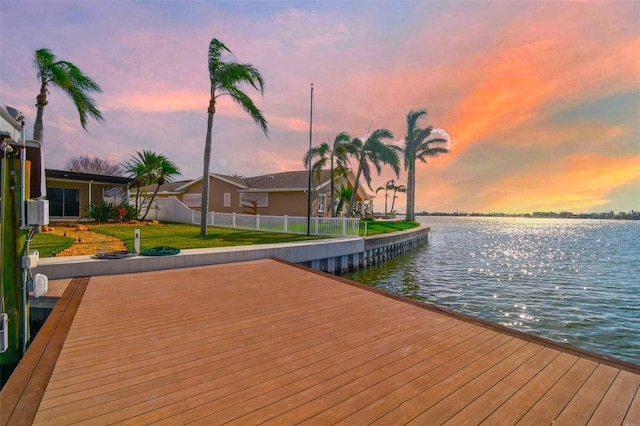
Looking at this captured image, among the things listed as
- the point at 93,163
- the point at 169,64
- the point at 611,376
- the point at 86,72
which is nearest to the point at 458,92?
the point at 169,64

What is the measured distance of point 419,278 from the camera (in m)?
12.4

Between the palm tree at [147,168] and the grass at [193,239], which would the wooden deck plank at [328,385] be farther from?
the palm tree at [147,168]

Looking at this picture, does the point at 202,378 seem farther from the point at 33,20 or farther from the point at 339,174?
the point at 339,174

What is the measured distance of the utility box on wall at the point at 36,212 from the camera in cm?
386

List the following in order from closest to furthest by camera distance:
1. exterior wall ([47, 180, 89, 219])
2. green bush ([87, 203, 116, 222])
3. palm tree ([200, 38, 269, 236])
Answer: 1. palm tree ([200, 38, 269, 236])
2. green bush ([87, 203, 116, 222])
3. exterior wall ([47, 180, 89, 219])

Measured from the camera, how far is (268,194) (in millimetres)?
23016

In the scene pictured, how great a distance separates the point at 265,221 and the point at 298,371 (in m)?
13.9

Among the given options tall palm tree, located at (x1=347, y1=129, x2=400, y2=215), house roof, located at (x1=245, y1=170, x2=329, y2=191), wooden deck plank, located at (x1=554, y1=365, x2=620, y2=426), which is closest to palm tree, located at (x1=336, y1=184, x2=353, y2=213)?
house roof, located at (x1=245, y1=170, x2=329, y2=191)

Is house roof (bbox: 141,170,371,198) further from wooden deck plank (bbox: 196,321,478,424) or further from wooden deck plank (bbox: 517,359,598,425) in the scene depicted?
wooden deck plank (bbox: 517,359,598,425)

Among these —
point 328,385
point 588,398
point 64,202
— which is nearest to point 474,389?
point 588,398

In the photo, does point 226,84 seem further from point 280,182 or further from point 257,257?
point 280,182

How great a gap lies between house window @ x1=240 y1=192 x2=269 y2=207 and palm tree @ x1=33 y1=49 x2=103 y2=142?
11.7 m

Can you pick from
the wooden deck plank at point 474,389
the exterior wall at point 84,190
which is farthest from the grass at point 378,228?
the exterior wall at point 84,190

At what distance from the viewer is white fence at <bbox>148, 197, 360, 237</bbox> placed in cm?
1458
